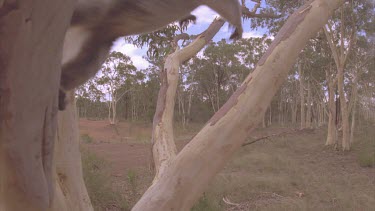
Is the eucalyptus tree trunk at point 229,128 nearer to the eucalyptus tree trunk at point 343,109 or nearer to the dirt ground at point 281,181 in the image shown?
the dirt ground at point 281,181

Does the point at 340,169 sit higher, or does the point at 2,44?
the point at 2,44

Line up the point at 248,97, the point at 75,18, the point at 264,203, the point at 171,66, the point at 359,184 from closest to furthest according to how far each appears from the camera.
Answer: the point at 75,18 < the point at 248,97 < the point at 171,66 < the point at 264,203 < the point at 359,184

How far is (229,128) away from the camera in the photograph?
2.27 metres

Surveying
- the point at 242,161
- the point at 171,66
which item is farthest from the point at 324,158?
the point at 171,66

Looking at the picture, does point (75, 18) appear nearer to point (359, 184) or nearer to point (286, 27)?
point (286, 27)

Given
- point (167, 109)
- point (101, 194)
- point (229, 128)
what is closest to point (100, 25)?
point (229, 128)

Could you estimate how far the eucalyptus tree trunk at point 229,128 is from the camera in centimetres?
204

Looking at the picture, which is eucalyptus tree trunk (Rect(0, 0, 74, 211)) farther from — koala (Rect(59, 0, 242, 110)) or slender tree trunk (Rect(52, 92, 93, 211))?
slender tree trunk (Rect(52, 92, 93, 211))

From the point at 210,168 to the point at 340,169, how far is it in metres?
9.78

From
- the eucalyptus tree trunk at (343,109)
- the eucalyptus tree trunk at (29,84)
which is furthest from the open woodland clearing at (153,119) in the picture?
the eucalyptus tree trunk at (343,109)

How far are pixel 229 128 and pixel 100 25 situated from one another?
114cm

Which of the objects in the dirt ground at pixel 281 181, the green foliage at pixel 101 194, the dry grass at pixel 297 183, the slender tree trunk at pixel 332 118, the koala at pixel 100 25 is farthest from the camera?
the slender tree trunk at pixel 332 118

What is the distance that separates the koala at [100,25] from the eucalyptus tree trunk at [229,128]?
799 mm

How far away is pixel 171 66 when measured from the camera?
3797mm
